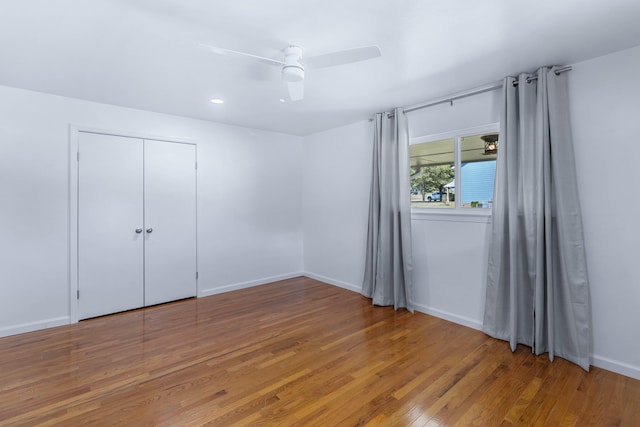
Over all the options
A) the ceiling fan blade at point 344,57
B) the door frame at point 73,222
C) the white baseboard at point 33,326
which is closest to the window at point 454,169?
the ceiling fan blade at point 344,57

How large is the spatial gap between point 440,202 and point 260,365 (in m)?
2.51

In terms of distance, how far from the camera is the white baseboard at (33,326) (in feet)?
9.75

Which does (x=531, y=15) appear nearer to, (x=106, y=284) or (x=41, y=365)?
(x=41, y=365)

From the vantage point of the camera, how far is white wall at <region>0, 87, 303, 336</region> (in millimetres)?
3008

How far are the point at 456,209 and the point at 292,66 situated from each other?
2256 millimetres

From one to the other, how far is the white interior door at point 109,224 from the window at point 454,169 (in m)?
3.34

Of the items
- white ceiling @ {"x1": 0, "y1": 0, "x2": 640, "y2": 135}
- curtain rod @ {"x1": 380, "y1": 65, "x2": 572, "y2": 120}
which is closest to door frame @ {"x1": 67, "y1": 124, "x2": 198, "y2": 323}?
white ceiling @ {"x1": 0, "y1": 0, "x2": 640, "y2": 135}

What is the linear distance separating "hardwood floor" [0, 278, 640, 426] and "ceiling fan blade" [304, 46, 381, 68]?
2.21 metres

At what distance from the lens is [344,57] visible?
1.98 meters

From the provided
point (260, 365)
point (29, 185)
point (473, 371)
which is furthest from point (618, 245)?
point (29, 185)

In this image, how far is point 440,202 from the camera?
11.5 feet

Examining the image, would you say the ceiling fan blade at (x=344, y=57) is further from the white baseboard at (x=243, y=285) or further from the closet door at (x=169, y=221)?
the white baseboard at (x=243, y=285)

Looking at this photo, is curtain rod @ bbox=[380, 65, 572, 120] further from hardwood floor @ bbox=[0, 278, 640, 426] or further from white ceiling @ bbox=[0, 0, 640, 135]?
hardwood floor @ bbox=[0, 278, 640, 426]

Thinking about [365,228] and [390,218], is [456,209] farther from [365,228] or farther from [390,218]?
[365,228]
